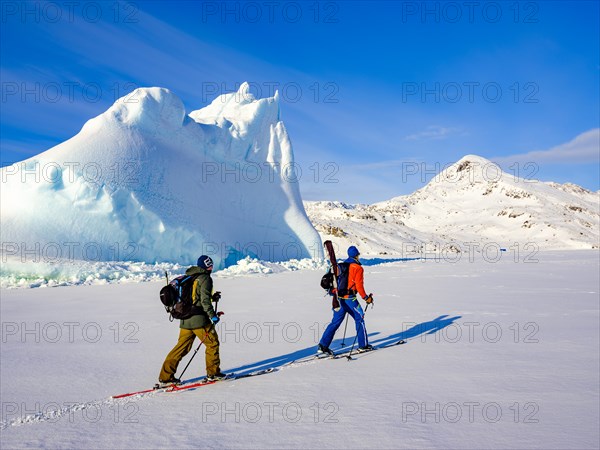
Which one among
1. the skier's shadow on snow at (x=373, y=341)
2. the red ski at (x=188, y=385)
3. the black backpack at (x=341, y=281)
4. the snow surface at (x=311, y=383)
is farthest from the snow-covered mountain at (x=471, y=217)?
the red ski at (x=188, y=385)

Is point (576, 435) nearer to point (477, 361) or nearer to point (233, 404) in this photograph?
point (477, 361)

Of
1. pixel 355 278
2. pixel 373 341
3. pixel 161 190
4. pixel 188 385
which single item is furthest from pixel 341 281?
pixel 161 190

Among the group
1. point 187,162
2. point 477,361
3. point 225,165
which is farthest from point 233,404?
point 225,165

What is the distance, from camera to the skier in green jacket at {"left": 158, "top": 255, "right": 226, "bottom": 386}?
4809 millimetres

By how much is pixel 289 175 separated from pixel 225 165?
4.98 meters

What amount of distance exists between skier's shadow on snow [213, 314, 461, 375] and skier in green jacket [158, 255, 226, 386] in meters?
0.59

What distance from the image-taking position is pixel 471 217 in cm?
9394

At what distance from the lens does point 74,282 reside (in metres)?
15.5

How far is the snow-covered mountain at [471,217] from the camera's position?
6225 centimetres

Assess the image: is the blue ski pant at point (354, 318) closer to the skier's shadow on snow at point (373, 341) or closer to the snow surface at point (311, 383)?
the snow surface at point (311, 383)

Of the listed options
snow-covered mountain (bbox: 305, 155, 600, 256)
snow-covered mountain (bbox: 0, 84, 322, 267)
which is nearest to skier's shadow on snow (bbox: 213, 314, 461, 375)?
snow-covered mountain (bbox: 0, 84, 322, 267)

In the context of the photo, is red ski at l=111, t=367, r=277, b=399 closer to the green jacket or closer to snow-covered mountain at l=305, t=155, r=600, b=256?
the green jacket

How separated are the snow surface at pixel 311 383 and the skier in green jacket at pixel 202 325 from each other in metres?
0.30

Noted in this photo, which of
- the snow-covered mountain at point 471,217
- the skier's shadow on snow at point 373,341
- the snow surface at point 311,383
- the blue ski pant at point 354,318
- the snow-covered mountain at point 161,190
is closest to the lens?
the snow surface at point 311,383
